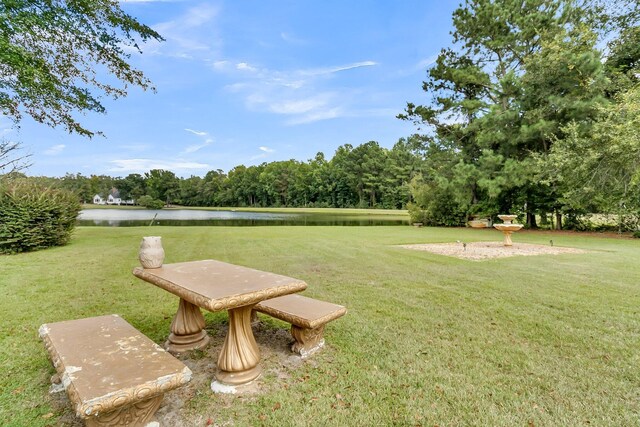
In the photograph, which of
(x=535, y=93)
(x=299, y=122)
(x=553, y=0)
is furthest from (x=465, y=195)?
(x=299, y=122)

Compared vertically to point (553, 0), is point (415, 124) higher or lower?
lower

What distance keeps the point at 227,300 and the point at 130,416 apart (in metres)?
0.79

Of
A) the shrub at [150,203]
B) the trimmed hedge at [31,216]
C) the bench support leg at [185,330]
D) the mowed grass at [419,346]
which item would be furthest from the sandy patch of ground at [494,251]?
the shrub at [150,203]

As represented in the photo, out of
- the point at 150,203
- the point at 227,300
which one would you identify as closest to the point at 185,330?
the point at 227,300

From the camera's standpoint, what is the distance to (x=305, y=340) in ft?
9.18

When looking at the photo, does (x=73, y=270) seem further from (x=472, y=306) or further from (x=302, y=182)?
(x=302, y=182)

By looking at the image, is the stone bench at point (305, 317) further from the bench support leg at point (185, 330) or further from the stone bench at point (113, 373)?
the stone bench at point (113, 373)

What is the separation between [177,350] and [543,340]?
12.0ft

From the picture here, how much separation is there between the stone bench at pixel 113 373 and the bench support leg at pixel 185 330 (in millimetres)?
681

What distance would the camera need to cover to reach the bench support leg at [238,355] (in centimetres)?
232

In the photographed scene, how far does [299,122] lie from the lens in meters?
47.7

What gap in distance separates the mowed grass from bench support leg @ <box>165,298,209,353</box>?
0.37 m

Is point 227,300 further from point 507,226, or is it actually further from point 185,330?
point 507,226

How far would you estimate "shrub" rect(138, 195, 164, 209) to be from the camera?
66.0 m
